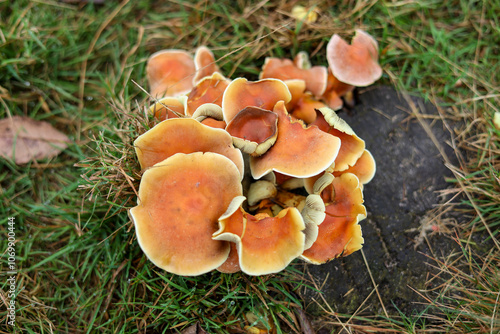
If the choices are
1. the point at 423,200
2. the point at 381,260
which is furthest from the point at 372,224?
the point at 423,200

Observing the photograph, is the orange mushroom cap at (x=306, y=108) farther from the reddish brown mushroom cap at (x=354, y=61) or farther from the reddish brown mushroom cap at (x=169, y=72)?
the reddish brown mushroom cap at (x=169, y=72)

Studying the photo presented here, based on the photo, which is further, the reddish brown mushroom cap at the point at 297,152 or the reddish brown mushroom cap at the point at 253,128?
the reddish brown mushroom cap at the point at 253,128

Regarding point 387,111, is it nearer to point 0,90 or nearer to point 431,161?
point 431,161

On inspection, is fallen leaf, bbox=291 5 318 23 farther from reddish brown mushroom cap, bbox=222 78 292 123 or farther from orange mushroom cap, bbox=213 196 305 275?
orange mushroom cap, bbox=213 196 305 275

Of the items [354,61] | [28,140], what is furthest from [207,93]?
[28,140]

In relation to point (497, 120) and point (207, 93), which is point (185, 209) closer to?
point (207, 93)

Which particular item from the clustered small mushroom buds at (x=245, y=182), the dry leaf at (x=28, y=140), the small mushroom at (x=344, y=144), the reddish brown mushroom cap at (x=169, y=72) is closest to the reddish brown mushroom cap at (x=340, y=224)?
the clustered small mushroom buds at (x=245, y=182)

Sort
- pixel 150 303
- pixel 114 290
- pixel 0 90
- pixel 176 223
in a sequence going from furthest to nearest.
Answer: pixel 0 90, pixel 114 290, pixel 150 303, pixel 176 223
